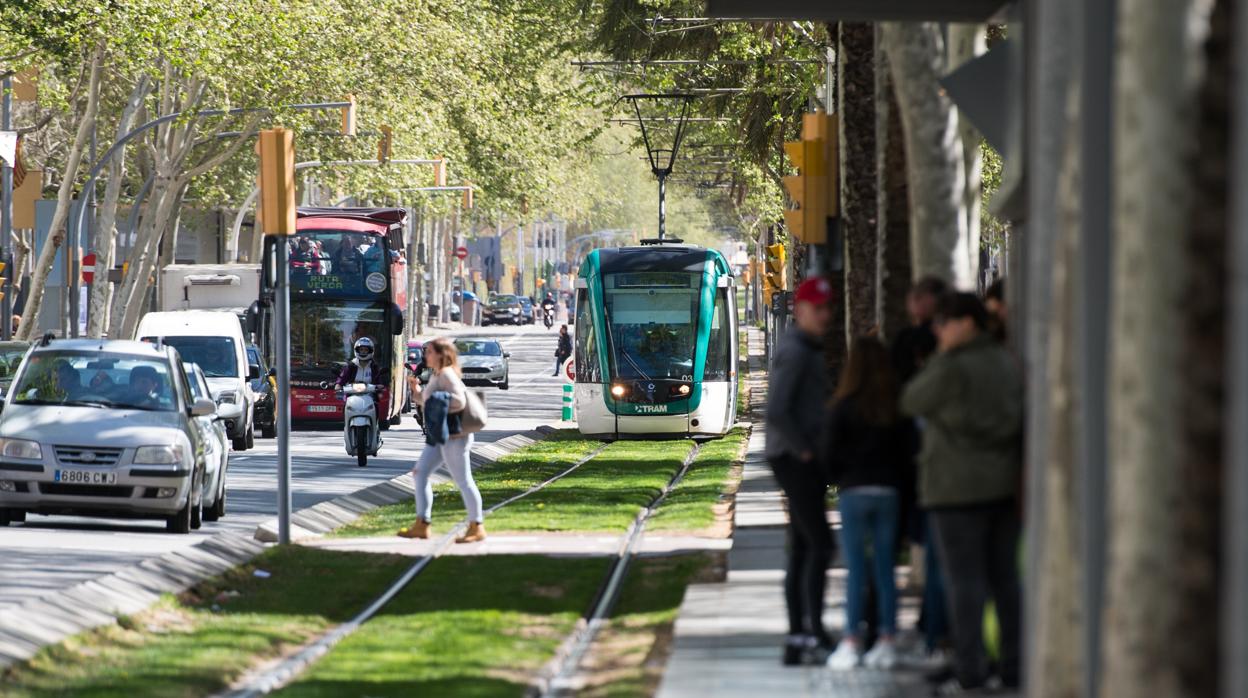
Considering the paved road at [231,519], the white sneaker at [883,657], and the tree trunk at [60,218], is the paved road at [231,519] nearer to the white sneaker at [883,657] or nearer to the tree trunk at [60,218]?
the white sneaker at [883,657]

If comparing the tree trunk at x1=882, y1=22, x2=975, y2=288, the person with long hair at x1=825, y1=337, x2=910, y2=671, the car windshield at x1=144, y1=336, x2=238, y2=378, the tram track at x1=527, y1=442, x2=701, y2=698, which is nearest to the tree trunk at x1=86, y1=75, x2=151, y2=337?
the car windshield at x1=144, y1=336, x2=238, y2=378

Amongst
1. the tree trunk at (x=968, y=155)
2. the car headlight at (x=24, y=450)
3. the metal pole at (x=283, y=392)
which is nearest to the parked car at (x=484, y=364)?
the car headlight at (x=24, y=450)

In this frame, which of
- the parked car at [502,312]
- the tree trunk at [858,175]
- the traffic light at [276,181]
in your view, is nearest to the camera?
the traffic light at [276,181]

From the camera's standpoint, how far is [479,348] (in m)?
64.0

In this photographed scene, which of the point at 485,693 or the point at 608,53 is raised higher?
the point at 608,53

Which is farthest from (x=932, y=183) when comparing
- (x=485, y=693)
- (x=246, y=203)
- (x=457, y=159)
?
(x=246, y=203)

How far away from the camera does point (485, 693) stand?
10.5m

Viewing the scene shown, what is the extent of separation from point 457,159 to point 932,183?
49409mm

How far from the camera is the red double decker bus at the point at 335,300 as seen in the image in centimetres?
4256

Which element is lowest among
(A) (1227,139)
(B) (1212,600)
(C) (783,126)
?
(B) (1212,600)

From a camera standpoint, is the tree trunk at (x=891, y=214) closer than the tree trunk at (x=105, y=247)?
Yes

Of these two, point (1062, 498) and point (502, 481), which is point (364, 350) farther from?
point (1062, 498)

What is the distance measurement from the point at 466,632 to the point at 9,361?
64.6 ft

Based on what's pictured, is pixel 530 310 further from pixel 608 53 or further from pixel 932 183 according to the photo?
pixel 932 183
